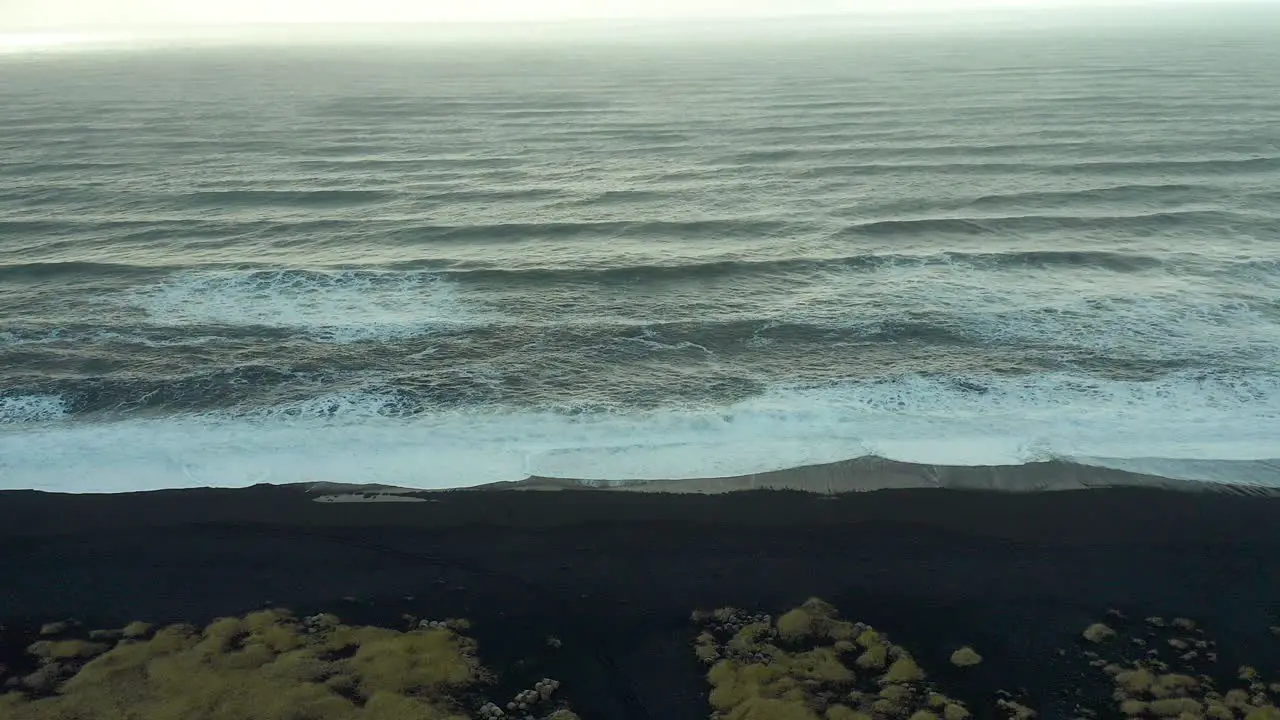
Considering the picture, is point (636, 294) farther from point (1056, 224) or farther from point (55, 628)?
point (55, 628)

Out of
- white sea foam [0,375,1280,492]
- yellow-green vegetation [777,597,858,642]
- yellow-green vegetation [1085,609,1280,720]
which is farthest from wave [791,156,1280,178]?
yellow-green vegetation [1085,609,1280,720]

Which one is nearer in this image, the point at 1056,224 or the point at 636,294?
the point at 636,294

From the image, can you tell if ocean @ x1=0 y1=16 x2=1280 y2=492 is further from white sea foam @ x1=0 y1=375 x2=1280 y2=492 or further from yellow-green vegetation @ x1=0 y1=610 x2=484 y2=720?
yellow-green vegetation @ x1=0 y1=610 x2=484 y2=720

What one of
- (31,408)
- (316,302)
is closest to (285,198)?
(316,302)

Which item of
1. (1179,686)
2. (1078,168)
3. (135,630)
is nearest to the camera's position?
(1179,686)

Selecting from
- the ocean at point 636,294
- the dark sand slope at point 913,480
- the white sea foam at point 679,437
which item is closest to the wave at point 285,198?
the ocean at point 636,294

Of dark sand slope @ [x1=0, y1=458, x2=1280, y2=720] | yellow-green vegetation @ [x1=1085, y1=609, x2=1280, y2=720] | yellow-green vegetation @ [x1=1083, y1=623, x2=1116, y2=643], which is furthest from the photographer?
yellow-green vegetation @ [x1=1083, y1=623, x2=1116, y2=643]

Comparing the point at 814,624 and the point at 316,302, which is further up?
the point at 316,302
